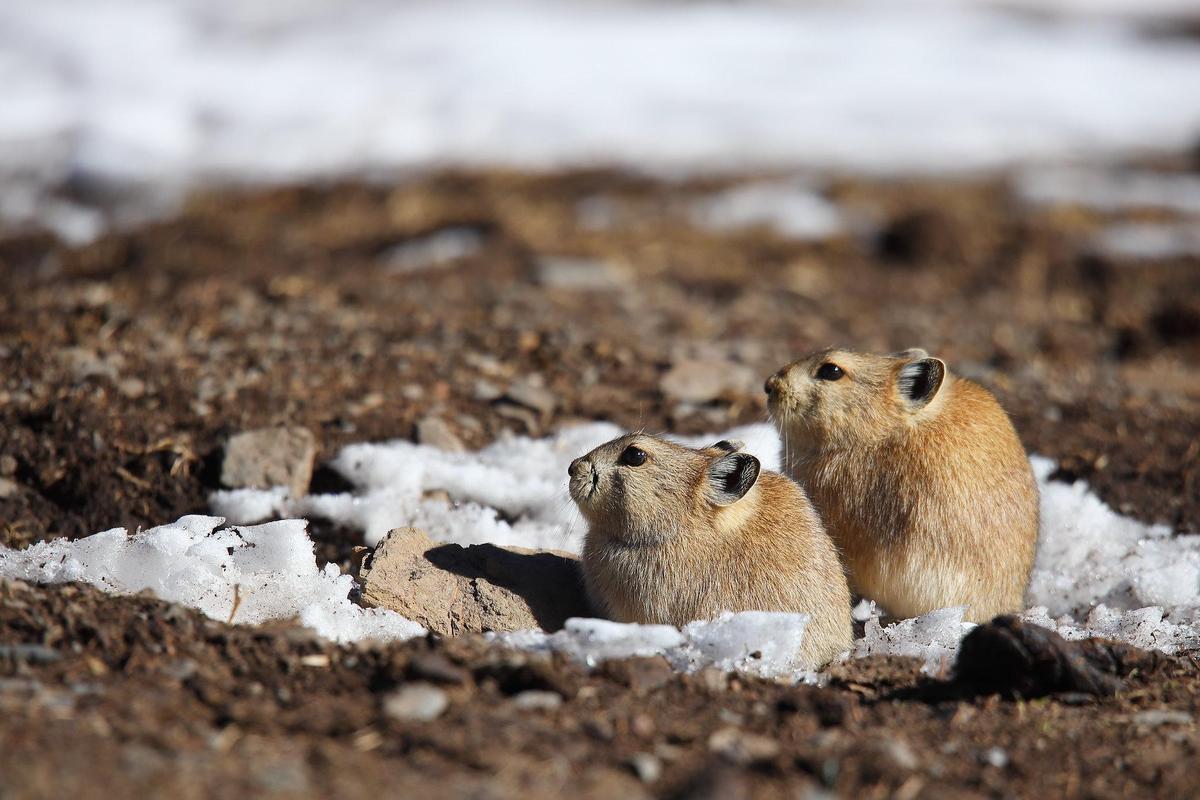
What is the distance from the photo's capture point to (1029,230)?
540 inches

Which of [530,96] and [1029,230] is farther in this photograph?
[530,96]

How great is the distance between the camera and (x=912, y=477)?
18.7ft

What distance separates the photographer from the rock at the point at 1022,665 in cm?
459

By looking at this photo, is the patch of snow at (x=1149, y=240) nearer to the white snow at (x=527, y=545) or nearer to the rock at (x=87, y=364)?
the white snow at (x=527, y=545)

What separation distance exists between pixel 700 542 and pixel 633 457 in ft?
1.65

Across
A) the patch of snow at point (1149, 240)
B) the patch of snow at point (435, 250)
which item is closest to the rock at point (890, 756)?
the patch of snow at point (435, 250)

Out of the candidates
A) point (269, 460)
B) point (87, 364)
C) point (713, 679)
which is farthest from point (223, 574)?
point (87, 364)

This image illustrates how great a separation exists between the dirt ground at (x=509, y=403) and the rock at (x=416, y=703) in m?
0.05

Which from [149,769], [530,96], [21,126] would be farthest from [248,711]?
[530,96]

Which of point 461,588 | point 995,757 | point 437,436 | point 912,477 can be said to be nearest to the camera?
point 995,757

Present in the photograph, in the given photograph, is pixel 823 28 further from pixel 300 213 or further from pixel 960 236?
pixel 300 213

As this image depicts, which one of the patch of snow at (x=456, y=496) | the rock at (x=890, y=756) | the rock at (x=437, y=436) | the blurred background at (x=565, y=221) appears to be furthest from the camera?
the blurred background at (x=565, y=221)

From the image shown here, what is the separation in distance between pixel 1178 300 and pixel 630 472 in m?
8.69

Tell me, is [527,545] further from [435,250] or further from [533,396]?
[435,250]
